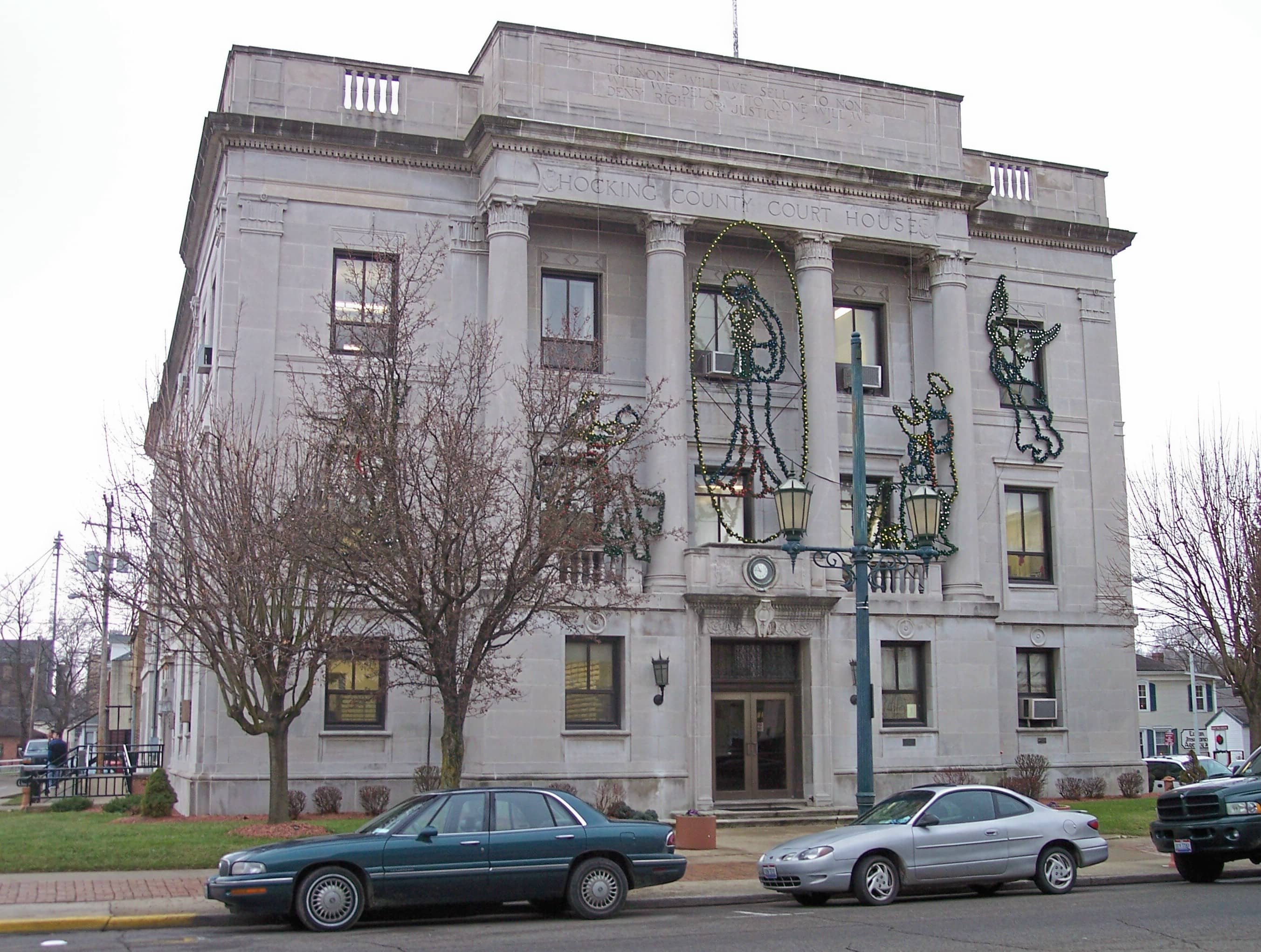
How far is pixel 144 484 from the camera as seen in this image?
79.7 feet

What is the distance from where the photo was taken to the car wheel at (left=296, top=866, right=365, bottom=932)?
14.0 meters

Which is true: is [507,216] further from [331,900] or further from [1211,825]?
[1211,825]

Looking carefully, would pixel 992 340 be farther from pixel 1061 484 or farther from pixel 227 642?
pixel 227 642

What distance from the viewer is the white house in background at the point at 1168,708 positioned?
79312mm

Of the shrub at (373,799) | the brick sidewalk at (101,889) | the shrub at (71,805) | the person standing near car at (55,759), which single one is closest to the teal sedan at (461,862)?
the brick sidewalk at (101,889)

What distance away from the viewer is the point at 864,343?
3178 centimetres

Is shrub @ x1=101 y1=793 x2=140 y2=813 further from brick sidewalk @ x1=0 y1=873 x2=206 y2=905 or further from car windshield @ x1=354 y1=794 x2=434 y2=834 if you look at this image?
car windshield @ x1=354 y1=794 x2=434 y2=834

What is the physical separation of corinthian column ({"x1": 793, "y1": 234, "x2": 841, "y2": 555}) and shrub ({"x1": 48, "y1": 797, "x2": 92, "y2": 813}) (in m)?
17.0

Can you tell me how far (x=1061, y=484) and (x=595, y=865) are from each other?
20965mm

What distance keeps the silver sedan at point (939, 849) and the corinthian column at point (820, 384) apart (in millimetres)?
11752

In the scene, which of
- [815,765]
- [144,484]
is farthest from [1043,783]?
[144,484]

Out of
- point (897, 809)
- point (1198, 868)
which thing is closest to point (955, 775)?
point (1198, 868)

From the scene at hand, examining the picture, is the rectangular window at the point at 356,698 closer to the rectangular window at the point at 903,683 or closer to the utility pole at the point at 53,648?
the rectangular window at the point at 903,683

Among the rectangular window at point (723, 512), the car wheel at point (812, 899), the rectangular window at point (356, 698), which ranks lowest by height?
the car wheel at point (812, 899)
